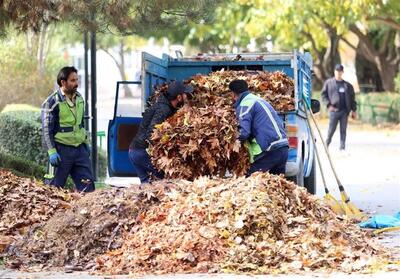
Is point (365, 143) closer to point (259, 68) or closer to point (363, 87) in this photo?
point (259, 68)

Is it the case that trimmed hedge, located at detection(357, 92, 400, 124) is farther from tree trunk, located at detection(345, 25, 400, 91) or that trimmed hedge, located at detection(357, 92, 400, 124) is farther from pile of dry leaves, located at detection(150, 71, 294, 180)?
pile of dry leaves, located at detection(150, 71, 294, 180)

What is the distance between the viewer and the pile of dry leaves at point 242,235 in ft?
26.4

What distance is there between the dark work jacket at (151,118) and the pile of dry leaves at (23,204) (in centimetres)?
108

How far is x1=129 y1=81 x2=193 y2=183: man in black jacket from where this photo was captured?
11.0 metres

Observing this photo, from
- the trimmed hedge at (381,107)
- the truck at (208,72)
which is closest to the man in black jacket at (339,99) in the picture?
the truck at (208,72)

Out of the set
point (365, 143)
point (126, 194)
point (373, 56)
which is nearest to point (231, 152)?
point (126, 194)

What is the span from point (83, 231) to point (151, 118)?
97.6 inches

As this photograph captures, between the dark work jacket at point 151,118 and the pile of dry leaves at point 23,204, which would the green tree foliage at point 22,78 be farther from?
the pile of dry leaves at point 23,204

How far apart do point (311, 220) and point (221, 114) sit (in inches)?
92.5

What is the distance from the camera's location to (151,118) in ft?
36.0

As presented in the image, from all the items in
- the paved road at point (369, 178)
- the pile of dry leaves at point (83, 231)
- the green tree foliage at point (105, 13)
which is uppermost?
the green tree foliage at point (105, 13)

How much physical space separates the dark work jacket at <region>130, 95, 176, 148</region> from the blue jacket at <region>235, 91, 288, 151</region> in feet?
2.77

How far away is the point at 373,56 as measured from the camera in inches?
1556

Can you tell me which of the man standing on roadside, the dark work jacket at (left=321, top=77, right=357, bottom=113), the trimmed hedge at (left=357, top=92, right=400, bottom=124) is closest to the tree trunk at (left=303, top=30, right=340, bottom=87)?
the trimmed hedge at (left=357, top=92, right=400, bottom=124)
